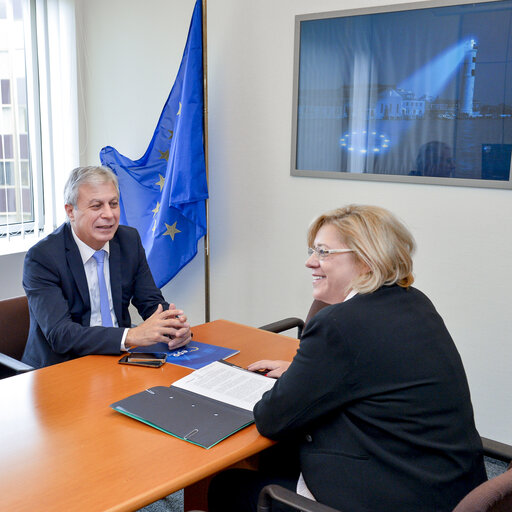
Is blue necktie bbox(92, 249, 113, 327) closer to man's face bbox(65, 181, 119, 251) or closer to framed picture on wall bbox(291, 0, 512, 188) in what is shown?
man's face bbox(65, 181, 119, 251)

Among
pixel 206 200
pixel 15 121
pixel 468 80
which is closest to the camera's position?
pixel 468 80

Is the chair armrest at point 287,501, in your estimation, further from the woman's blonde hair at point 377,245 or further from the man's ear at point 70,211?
the man's ear at point 70,211

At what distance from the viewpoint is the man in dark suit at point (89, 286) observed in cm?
216

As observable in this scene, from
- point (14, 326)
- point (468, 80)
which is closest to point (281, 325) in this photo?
point (14, 326)

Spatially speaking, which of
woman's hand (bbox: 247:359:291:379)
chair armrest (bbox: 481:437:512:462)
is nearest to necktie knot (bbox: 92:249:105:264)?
woman's hand (bbox: 247:359:291:379)

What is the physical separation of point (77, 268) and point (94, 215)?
0.22 metres

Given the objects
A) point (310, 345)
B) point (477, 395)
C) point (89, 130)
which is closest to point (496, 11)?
point (477, 395)

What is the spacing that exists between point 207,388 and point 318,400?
463 mm

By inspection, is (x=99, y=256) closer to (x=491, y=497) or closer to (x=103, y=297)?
(x=103, y=297)

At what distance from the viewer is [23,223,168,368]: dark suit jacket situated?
2162mm

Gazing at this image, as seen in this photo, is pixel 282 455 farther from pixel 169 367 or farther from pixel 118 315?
pixel 118 315

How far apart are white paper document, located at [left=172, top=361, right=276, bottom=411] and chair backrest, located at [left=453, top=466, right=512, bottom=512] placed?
0.67m

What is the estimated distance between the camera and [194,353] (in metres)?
2.17

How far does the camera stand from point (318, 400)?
4.83 feet
